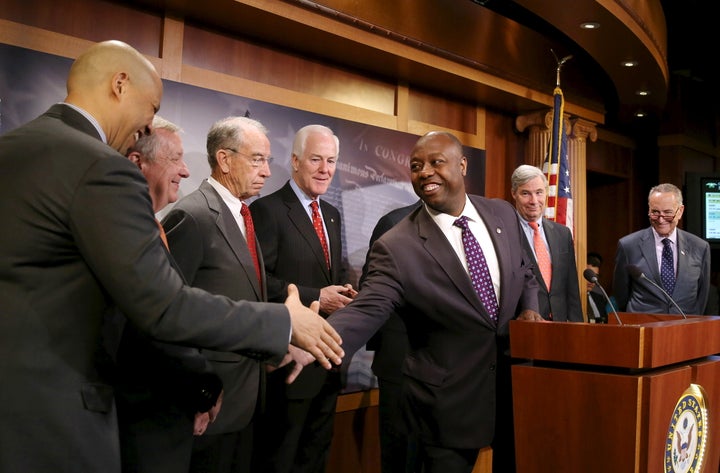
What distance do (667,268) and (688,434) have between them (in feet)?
9.92

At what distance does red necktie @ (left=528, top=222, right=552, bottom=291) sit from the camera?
3945mm

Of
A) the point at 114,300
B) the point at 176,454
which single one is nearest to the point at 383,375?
the point at 176,454

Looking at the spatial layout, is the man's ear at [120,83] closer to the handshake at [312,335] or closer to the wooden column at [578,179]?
the handshake at [312,335]

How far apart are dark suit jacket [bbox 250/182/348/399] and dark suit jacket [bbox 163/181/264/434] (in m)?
0.62

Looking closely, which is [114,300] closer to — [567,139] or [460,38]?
[460,38]

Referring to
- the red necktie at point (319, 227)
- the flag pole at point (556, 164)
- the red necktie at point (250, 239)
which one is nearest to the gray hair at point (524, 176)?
the red necktie at point (319, 227)

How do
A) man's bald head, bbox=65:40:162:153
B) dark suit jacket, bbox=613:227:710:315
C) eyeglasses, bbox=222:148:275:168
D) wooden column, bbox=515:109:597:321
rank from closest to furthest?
man's bald head, bbox=65:40:162:153, eyeglasses, bbox=222:148:275:168, dark suit jacket, bbox=613:227:710:315, wooden column, bbox=515:109:597:321

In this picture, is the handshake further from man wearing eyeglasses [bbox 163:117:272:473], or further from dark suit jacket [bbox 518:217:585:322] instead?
dark suit jacket [bbox 518:217:585:322]

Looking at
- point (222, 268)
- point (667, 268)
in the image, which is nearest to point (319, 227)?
point (222, 268)

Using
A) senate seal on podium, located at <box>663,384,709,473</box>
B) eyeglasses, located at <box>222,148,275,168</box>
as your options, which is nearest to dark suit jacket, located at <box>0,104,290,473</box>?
eyeglasses, located at <box>222,148,275,168</box>

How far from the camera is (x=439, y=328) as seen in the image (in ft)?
8.08

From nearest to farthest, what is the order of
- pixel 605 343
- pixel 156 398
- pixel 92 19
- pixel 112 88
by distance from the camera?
pixel 112 88 → pixel 156 398 → pixel 605 343 → pixel 92 19

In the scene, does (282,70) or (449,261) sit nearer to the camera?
(449,261)

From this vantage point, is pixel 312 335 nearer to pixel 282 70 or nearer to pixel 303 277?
pixel 303 277
